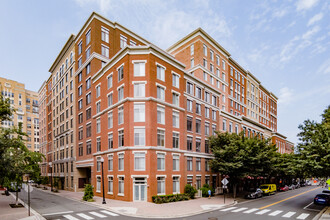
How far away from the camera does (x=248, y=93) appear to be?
70688 mm

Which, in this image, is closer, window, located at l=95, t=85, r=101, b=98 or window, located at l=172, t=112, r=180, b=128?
window, located at l=172, t=112, r=180, b=128

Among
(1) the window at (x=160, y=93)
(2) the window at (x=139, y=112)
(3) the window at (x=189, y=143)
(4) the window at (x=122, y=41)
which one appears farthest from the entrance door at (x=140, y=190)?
(4) the window at (x=122, y=41)

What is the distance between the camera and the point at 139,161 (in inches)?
1187

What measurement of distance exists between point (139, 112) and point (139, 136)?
3212 millimetres

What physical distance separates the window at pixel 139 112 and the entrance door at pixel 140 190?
308 inches

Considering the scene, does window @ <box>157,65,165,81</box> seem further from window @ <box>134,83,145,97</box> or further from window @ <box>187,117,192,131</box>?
window @ <box>187,117,192,131</box>

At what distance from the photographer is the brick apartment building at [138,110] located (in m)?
31.0

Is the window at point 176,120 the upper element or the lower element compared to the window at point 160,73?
lower

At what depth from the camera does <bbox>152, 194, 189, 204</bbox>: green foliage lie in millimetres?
28653

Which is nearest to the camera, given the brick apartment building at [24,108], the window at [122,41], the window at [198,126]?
the window at [198,126]

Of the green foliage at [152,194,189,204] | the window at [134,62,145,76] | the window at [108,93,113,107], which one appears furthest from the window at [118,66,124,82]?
the green foliage at [152,194,189,204]

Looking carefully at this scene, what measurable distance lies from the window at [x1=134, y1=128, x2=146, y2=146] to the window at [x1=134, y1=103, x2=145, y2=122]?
1.34 meters

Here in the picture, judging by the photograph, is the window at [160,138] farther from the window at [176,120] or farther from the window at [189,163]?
the window at [189,163]

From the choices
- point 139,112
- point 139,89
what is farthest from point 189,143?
point 139,89
